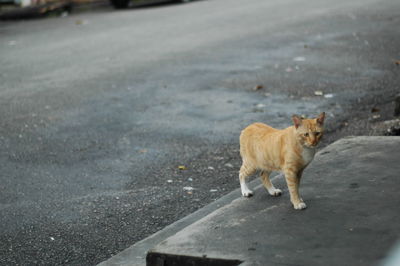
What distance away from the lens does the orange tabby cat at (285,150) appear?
14.3 ft

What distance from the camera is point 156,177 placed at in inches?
249

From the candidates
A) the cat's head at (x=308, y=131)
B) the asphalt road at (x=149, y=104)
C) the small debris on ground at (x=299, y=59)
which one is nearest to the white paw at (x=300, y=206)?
the cat's head at (x=308, y=131)

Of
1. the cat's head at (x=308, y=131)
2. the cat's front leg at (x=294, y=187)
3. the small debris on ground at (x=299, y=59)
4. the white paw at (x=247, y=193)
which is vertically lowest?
the small debris on ground at (x=299, y=59)

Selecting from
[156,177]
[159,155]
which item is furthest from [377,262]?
[159,155]

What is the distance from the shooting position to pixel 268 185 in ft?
16.1

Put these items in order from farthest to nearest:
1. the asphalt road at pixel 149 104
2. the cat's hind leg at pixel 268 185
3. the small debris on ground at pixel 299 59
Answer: the small debris on ground at pixel 299 59 → the asphalt road at pixel 149 104 → the cat's hind leg at pixel 268 185

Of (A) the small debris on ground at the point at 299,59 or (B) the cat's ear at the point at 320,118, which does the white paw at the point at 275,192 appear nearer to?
(B) the cat's ear at the point at 320,118

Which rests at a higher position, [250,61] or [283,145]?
[283,145]

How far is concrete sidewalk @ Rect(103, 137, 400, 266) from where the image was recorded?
3.78 meters

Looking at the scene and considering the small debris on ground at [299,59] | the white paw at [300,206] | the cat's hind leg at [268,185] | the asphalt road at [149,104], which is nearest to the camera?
the white paw at [300,206]

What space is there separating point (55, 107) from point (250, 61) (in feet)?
11.0

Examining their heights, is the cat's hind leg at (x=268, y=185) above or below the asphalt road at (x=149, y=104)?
above

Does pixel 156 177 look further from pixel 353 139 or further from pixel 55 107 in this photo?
pixel 55 107

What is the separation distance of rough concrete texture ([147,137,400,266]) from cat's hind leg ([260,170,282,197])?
0.05 metres
